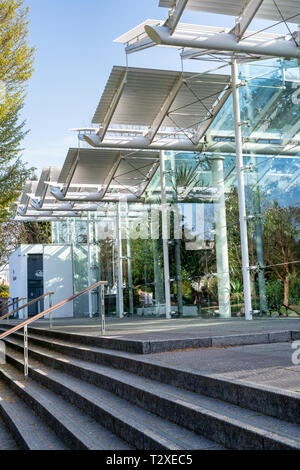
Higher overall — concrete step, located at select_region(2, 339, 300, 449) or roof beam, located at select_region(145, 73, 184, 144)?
roof beam, located at select_region(145, 73, 184, 144)

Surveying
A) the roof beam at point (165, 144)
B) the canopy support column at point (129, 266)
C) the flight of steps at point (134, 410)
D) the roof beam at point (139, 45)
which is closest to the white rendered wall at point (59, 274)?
the canopy support column at point (129, 266)

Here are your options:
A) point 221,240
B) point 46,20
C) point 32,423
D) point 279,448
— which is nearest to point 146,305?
point 221,240

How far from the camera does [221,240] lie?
13.6 m

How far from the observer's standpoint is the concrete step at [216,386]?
Result: 3553mm

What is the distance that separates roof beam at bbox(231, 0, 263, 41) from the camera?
30.5 ft

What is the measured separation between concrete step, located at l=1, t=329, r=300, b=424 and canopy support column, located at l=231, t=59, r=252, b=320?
564 cm

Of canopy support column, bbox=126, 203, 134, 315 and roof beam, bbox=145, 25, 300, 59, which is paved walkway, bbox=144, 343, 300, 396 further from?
canopy support column, bbox=126, 203, 134, 315

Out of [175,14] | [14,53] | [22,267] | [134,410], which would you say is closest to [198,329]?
[134,410]

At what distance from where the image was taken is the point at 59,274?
28.5 meters

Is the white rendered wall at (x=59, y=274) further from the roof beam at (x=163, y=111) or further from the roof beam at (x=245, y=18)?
the roof beam at (x=245, y=18)

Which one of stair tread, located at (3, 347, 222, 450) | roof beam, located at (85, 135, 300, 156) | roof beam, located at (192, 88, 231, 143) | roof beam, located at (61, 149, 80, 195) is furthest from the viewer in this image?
roof beam, located at (61, 149, 80, 195)

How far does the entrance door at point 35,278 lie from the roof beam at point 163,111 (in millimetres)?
16854

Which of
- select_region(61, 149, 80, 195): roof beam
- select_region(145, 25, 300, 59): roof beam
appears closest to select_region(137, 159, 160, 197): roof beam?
select_region(61, 149, 80, 195): roof beam

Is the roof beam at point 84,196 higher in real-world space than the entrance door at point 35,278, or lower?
higher
